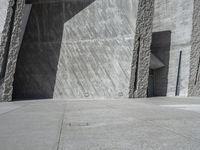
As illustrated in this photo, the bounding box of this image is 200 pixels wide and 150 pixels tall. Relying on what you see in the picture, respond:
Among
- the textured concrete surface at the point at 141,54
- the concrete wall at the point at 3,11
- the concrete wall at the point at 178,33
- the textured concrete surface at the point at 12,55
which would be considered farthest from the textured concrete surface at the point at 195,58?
the concrete wall at the point at 3,11

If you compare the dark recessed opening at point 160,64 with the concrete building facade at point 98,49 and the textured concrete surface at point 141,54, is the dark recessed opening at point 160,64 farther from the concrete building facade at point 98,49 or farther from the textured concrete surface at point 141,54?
the textured concrete surface at point 141,54

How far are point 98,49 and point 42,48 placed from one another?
4.22m

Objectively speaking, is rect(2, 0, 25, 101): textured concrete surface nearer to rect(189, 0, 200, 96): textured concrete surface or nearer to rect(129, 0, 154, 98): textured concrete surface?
rect(129, 0, 154, 98): textured concrete surface

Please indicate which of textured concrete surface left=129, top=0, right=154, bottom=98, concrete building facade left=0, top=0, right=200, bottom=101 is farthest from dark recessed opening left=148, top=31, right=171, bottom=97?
textured concrete surface left=129, top=0, right=154, bottom=98

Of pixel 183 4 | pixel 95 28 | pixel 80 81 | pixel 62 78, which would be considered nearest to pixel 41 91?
pixel 62 78

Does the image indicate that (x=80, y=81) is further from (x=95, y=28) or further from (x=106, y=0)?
(x=106, y=0)

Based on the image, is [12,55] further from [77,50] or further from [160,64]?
[160,64]

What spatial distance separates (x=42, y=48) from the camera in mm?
15922

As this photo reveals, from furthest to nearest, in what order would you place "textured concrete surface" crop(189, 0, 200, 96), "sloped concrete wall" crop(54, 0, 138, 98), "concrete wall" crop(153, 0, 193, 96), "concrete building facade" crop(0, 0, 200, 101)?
"concrete wall" crop(153, 0, 193, 96) < "textured concrete surface" crop(189, 0, 200, 96) < "sloped concrete wall" crop(54, 0, 138, 98) < "concrete building facade" crop(0, 0, 200, 101)

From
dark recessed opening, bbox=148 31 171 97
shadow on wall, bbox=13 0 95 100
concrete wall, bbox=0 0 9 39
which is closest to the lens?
concrete wall, bbox=0 0 9 39

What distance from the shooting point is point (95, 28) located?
14984 millimetres

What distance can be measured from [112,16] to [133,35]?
6.82ft

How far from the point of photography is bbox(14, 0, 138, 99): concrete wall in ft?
46.3

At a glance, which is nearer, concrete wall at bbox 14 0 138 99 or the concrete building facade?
the concrete building facade
